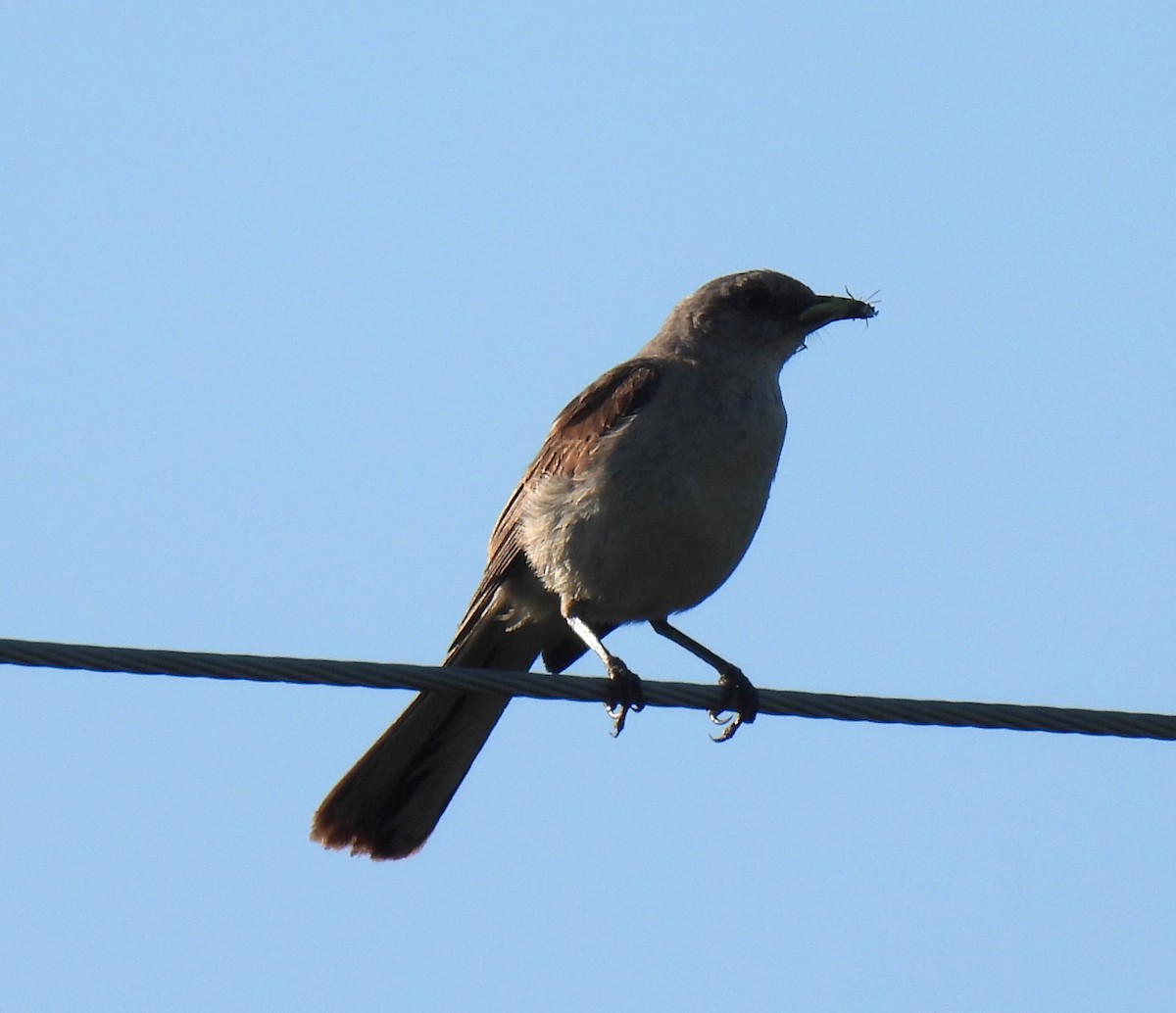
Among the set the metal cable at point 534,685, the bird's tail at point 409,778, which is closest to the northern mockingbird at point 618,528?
the bird's tail at point 409,778

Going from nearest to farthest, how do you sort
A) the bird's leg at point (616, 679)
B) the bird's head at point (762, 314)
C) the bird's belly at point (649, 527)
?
1. the bird's leg at point (616, 679)
2. the bird's belly at point (649, 527)
3. the bird's head at point (762, 314)

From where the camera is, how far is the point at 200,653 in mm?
5090

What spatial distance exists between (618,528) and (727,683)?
826mm

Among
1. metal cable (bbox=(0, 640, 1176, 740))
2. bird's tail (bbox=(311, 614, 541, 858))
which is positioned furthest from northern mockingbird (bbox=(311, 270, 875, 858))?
metal cable (bbox=(0, 640, 1176, 740))

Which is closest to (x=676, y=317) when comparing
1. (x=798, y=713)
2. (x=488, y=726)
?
(x=488, y=726)

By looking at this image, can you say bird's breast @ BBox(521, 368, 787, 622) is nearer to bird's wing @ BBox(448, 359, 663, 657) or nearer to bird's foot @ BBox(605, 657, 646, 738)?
bird's wing @ BBox(448, 359, 663, 657)

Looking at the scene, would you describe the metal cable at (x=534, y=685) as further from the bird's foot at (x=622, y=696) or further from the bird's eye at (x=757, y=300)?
the bird's eye at (x=757, y=300)

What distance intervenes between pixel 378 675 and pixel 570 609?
288 cm

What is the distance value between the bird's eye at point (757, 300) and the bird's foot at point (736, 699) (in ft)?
6.14

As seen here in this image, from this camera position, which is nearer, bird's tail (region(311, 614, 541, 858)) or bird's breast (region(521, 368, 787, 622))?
bird's breast (region(521, 368, 787, 622))

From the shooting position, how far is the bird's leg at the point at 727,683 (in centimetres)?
720

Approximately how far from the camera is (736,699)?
23.7 ft

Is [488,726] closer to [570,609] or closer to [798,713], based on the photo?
[570,609]

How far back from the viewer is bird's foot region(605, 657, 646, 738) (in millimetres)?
7099
